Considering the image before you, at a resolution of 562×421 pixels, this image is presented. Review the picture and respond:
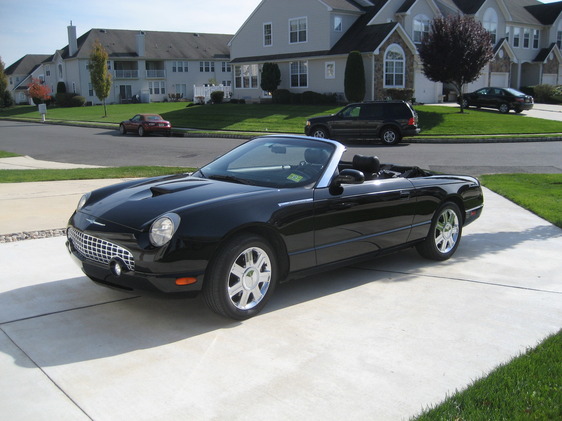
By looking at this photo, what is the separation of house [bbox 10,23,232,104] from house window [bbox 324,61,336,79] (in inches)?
1363

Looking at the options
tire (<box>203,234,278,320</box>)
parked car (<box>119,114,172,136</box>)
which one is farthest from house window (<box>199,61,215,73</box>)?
tire (<box>203,234,278,320</box>)

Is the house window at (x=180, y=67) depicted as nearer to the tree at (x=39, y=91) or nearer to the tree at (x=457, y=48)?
the tree at (x=39, y=91)

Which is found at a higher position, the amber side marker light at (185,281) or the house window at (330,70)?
the house window at (330,70)

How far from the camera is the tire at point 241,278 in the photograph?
4477mm

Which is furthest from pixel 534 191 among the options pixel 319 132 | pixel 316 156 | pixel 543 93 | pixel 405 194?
pixel 543 93

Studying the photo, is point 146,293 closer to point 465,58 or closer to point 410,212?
point 410,212

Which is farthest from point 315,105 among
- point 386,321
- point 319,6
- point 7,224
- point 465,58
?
point 386,321

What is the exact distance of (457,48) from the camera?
1238 inches

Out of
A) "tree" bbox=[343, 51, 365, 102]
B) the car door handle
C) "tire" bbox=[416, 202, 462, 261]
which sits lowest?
"tire" bbox=[416, 202, 462, 261]

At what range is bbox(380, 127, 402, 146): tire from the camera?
77.9 feet

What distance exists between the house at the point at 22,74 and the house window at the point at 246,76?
5143 cm

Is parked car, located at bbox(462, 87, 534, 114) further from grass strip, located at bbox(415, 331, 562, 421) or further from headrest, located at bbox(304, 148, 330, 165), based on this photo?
grass strip, located at bbox(415, 331, 562, 421)

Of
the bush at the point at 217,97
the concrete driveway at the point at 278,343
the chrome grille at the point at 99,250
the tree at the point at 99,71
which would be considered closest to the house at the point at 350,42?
the bush at the point at 217,97

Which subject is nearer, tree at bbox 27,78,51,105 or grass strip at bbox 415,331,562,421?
grass strip at bbox 415,331,562,421
